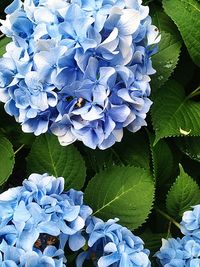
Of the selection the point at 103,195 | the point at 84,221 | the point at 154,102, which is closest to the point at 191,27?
the point at 154,102

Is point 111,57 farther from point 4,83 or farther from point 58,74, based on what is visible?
point 4,83

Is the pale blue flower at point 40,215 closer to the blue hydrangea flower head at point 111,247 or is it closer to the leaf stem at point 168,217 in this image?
the blue hydrangea flower head at point 111,247

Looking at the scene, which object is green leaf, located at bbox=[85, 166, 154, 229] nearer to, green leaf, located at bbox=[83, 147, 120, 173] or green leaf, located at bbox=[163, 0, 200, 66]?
green leaf, located at bbox=[83, 147, 120, 173]

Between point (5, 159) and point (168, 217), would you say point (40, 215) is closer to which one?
point (5, 159)

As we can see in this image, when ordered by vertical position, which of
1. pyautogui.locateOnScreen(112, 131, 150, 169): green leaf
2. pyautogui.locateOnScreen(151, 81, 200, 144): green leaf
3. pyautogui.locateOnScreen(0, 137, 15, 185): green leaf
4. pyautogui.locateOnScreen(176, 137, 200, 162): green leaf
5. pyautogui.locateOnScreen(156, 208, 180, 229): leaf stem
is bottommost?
pyautogui.locateOnScreen(0, 137, 15, 185): green leaf

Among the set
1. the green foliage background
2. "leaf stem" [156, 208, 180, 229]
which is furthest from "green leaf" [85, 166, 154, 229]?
"leaf stem" [156, 208, 180, 229]
